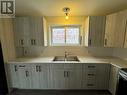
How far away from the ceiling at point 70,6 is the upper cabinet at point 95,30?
0.79ft

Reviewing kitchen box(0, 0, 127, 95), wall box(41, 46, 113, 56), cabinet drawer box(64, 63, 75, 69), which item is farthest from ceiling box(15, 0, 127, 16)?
cabinet drawer box(64, 63, 75, 69)

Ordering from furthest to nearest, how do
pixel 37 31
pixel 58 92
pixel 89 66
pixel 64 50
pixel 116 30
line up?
pixel 64 50 < pixel 37 31 < pixel 58 92 < pixel 89 66 < pixel 116 30

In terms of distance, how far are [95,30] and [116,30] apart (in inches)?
20.8

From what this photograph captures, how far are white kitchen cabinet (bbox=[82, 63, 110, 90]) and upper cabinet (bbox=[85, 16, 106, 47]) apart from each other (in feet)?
2.17

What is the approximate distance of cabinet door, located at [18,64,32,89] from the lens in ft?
8.32

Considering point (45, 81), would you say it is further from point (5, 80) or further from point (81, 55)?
point (81, 55)

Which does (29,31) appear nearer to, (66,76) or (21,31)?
(21,31)

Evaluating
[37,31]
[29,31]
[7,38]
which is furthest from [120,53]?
[7,38]

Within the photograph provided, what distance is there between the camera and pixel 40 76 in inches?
101

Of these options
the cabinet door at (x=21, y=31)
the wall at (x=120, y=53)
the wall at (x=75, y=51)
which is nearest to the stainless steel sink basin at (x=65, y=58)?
the wall at (x=75, y=51)

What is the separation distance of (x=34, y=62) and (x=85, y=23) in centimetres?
191

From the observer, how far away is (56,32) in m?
3.23

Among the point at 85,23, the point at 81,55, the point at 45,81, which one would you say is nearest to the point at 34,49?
the point at 45,81

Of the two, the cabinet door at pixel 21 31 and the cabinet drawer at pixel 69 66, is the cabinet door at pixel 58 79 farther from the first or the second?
the cabinet door at pixel 21 31
